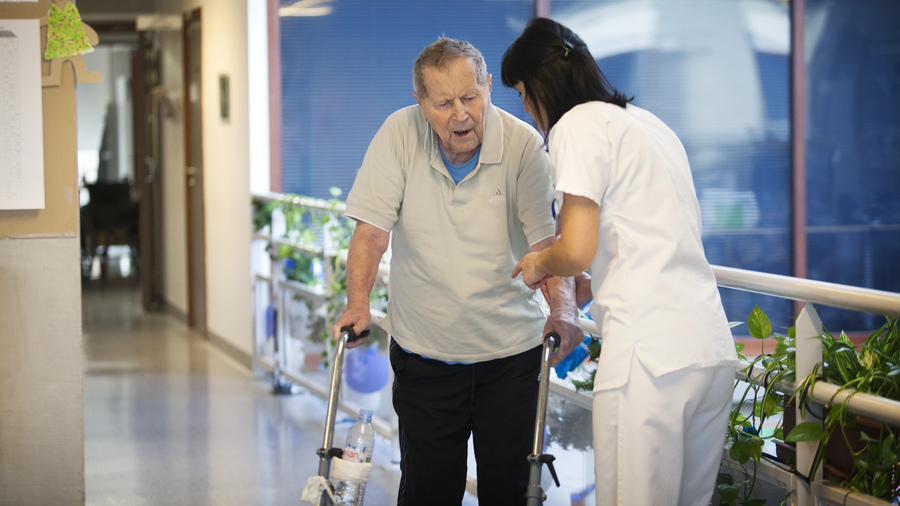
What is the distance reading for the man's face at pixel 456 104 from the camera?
2.00 meters

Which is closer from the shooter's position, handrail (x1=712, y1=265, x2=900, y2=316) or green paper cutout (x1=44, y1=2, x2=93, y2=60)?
handrail (x1=712, y1=265, x2=900, y2=316)

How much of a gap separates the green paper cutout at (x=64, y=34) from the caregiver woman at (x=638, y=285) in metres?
1.92

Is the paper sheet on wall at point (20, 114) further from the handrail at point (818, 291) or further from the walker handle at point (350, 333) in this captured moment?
the handrail at point (818, 291)

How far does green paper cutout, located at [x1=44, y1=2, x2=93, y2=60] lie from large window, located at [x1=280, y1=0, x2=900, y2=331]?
Result: 304 cm

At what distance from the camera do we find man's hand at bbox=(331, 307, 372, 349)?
79.3 inches

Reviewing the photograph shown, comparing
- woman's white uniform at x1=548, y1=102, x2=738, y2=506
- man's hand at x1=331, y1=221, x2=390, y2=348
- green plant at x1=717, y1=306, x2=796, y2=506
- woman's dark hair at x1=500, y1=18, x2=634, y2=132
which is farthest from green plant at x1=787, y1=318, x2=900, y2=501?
man's hand at x1=331, y1=221, x2=390, y2=348

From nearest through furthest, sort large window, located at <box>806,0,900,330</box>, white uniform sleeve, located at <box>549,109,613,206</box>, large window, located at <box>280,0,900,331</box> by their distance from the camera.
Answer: white uniform sleeve, located at <box>549,109,613,206</box> < large window, located at <box>280,0,900,331</box> < large window, located at <box>806,0,900,330</box>

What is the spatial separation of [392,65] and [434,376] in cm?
417

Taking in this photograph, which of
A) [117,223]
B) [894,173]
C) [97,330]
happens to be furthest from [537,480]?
[117,223]

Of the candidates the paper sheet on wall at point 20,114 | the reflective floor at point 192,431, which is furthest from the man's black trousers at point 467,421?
the paper sheet on wall at point 20,114

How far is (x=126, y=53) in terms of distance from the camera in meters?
13.7

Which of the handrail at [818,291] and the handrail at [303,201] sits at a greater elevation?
the handrail at [303,201]

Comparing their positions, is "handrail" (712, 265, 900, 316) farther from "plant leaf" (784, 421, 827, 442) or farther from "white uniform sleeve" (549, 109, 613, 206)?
"white uniform sleeve" (549, 109, 613, 206)

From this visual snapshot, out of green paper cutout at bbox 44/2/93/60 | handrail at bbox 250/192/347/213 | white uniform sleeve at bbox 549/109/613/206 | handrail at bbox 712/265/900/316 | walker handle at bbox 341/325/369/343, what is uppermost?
green paper cutout at bbox 44/2/93/60
